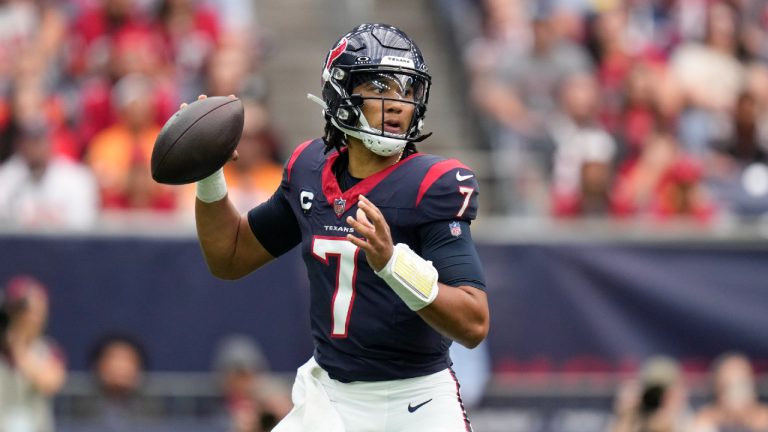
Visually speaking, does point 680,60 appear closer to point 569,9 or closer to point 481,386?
point 569,9

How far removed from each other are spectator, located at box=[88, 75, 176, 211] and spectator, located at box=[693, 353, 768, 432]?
140 inches

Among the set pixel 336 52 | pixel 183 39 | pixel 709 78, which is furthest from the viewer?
pixel 709 78

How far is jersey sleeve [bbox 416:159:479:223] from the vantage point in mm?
4402

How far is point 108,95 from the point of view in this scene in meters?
10.1

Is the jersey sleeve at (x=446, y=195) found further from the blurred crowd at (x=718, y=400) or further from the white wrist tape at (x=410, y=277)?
the blurred crowd at (x=718, y=400)

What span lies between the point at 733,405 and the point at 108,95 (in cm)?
470

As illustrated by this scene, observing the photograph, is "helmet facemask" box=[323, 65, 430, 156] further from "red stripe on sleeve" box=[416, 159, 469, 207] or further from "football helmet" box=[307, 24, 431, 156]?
"red stripe on sleeve" box=[416, 159, 469, 207]

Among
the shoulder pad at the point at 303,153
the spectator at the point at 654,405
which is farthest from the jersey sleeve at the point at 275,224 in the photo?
the spectator at the point at 654,405

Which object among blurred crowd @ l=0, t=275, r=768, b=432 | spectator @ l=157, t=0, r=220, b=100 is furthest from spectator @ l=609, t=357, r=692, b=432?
spectator @ l=157, t=0, r=220, b=100

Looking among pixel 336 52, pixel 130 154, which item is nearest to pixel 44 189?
pixel 130 154

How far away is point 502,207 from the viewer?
33.9 feet

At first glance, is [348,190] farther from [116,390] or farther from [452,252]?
[116,390]

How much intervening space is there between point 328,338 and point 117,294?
14.4 ft

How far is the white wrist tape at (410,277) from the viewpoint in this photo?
4.16 meters
